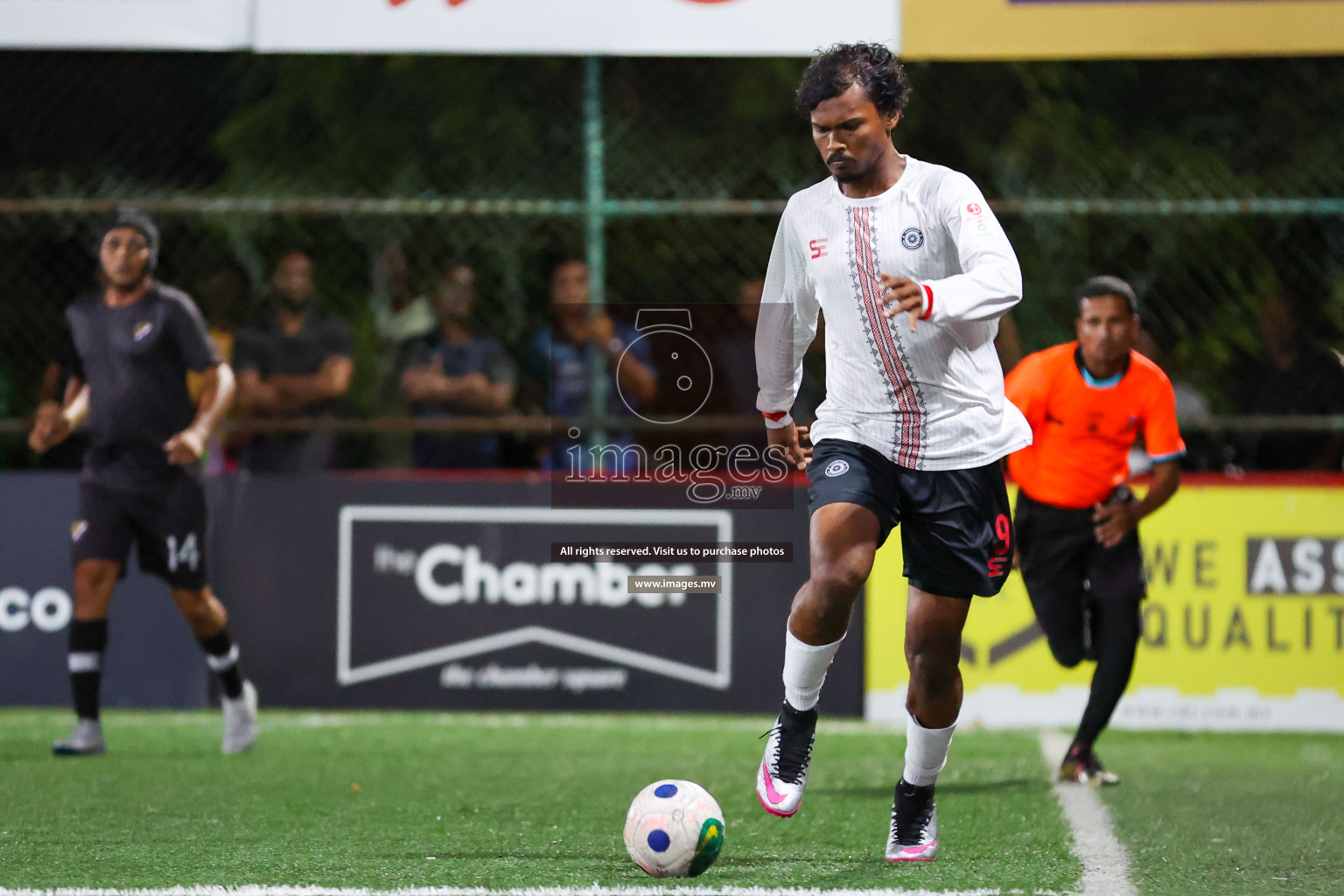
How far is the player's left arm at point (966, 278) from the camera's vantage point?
422 cm

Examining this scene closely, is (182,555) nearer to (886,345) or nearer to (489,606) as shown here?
(489,606)

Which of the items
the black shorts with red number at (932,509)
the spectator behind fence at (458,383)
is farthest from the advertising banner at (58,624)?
the black shorts with red number at (932,509)

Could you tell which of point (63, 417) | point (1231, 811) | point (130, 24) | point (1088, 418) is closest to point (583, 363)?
point (63, 417)

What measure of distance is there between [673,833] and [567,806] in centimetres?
152

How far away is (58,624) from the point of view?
848 centimetres

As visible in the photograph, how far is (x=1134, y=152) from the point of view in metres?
11.3

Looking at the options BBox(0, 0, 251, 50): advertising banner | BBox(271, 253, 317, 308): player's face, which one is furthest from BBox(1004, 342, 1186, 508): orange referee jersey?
BBox(0, 0, 251, 50): advertising banner

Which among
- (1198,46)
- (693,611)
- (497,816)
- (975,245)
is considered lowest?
(497,816)

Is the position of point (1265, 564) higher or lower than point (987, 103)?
lower

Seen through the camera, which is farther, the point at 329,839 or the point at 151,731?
the point at 151,731

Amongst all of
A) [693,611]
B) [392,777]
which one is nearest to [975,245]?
[392,777]

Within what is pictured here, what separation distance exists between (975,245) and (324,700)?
5102 millimetres

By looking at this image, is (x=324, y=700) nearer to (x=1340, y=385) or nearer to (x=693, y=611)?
(x=693, y=611)

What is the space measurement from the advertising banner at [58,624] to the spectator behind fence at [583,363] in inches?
83.1
